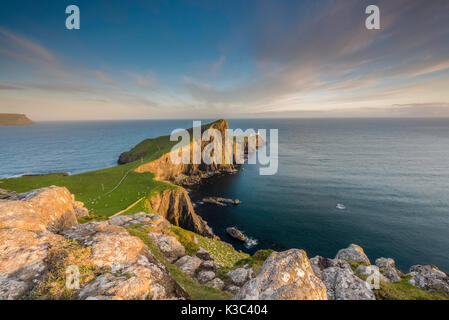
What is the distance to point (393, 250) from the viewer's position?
134 feet

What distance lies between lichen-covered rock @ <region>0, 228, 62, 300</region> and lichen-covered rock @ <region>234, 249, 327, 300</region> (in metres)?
8.41

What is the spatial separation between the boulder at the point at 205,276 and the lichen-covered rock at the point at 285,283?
682 centimetres

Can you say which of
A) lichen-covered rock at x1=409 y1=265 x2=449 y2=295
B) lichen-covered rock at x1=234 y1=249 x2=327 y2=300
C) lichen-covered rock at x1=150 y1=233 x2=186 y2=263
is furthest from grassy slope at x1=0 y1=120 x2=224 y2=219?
lichen-covered rock at x1=409 y1=265 x2=449 y2=295

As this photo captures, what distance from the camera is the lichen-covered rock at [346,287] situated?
11.1 meters

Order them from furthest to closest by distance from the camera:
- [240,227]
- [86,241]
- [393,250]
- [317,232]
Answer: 1. [240,227]
2. [317,232]
3. [393,250]
4. [86,241]

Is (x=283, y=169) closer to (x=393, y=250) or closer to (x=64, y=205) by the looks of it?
(x=393, y=250)

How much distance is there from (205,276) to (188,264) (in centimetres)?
212

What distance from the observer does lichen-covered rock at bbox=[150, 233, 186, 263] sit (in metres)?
16.9

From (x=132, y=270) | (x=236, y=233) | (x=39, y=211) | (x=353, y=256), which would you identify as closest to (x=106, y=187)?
(x=236, y=233)

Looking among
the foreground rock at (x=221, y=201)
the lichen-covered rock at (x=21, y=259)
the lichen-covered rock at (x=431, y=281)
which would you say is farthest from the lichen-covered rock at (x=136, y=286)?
the foreground rock at (x=221, y=201)

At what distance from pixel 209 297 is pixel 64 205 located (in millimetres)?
13092

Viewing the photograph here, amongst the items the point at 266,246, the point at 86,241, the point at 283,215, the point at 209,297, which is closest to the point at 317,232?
the point at 283,215

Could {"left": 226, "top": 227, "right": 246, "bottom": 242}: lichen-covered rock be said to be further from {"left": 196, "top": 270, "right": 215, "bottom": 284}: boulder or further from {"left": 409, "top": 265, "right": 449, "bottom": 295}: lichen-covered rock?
{"left": 409, "top": 265, "right": 449, "bottom": 295}: lichen-covered rock
